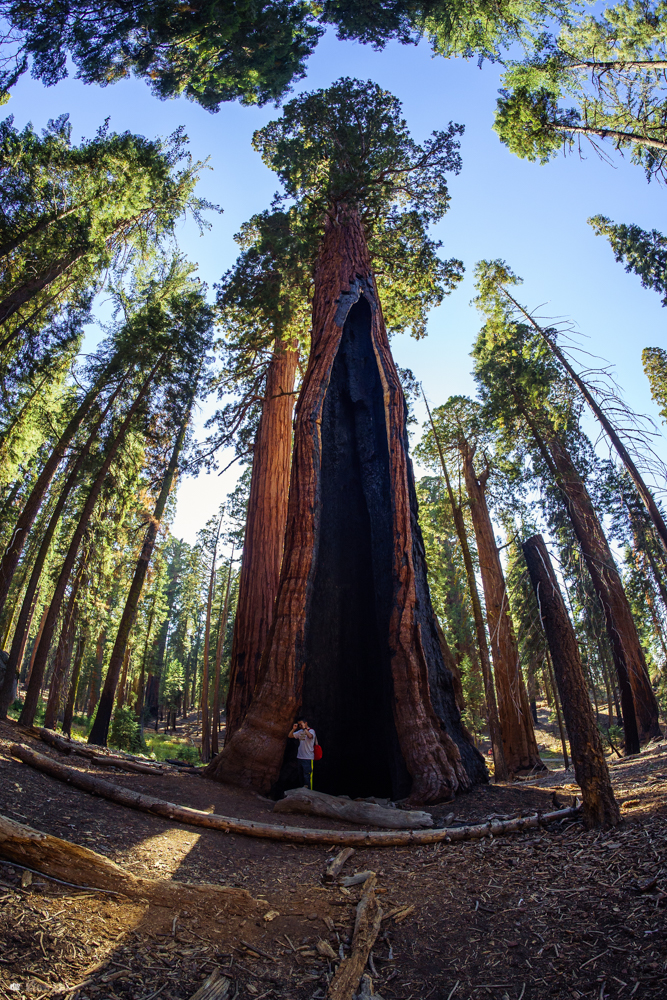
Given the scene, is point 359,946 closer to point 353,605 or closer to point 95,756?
point 353,605

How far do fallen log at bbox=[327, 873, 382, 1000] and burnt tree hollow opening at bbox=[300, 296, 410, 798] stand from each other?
3.57 meters

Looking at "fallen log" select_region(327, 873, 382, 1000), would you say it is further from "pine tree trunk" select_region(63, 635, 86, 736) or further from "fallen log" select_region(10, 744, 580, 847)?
"pine tree trunk" select_region(63, 635, 86, 736)

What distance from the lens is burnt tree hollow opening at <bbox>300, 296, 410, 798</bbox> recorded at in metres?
7.54

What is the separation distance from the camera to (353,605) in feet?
27.6

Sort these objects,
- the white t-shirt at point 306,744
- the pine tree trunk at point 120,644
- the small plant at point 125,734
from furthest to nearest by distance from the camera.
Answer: the small plant at point 125,734 → the pine tree trunk at point 120,644 → the white t-shirt at point 306,744

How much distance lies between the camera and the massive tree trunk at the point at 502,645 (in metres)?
13.4

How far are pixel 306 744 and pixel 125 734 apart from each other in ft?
42.9

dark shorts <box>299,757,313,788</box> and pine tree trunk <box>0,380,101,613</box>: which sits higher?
pine tree trunk <box>0,380,101,613</box>

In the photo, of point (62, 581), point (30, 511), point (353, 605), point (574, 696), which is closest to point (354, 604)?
point (353, 605)

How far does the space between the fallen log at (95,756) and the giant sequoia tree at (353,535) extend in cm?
120

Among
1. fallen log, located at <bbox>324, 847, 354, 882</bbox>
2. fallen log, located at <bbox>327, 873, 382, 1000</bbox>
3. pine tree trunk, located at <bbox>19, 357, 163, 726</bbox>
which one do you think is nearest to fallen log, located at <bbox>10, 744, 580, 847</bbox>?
fallen log, located at <bbox>324, 847, 354, 882</bbox>

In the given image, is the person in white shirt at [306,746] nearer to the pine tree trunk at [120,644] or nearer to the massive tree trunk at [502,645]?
the massive tree trunk at [502,645]

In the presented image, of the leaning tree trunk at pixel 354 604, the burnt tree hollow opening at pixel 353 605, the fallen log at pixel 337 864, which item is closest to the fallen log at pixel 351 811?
the leaning tree trunk at pixel 354 604

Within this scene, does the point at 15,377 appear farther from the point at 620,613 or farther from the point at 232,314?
the point at 620,613
